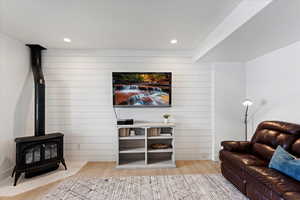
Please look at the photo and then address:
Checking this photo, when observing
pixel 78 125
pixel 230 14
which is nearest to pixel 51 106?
pixel 78 125

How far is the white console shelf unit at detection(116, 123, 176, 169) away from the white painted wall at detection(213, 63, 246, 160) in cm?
112

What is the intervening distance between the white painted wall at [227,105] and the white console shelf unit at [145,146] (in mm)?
1117

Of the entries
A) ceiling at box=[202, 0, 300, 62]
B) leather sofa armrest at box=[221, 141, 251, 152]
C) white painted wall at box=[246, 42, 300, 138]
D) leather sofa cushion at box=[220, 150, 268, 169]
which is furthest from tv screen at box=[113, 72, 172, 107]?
white painted wall at box=[246, 42, 300, 138]

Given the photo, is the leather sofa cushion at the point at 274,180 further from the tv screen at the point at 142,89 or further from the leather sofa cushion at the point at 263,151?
the tv screen at the point at 142,89

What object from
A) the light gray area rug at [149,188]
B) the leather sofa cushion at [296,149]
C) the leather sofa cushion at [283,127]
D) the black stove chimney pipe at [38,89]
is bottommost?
the light gray area rug at [149,188]

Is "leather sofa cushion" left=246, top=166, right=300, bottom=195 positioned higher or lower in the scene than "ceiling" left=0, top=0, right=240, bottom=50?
lower

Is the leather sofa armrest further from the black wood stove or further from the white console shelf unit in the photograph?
the black wood stove

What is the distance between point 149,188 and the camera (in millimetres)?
2738

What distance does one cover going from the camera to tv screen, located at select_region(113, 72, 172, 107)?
153 inches

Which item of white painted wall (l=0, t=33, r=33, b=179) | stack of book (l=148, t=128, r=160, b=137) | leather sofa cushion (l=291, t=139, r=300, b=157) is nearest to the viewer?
leather sofa cushion (l=291, t=139, r=300, b=157)

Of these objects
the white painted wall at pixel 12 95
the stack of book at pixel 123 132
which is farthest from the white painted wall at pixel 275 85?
the white painted wall at pixel 12 95

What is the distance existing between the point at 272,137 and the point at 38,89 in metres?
4.42

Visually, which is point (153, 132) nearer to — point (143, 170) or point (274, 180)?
point (143, 170)

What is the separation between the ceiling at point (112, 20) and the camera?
7.04 ft
